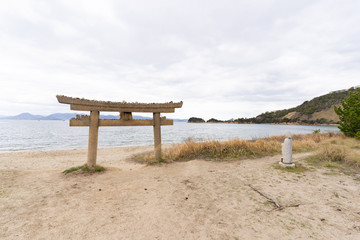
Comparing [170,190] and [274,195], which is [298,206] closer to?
[274,195]

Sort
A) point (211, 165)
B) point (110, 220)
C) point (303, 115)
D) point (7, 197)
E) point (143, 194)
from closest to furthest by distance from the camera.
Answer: point (110, 220), point (7, 197), point (143, 194), point (211, 165), point (303, 115)

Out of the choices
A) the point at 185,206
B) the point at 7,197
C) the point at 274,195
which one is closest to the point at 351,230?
the point at 274,195

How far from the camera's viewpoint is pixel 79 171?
227 inches

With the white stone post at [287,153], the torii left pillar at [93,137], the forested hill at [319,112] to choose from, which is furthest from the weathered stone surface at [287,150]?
the forested hill at [319,112]

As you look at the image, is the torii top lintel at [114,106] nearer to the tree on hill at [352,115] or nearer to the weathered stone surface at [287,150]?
the weathered stone surface at [287,150]

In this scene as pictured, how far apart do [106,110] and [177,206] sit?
4649 millimetres

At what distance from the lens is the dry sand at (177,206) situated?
2588mm

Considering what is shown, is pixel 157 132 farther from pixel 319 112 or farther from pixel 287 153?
pixel 319 112

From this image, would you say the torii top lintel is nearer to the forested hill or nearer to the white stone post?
the white stone post

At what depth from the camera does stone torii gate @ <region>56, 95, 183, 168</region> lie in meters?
5.66

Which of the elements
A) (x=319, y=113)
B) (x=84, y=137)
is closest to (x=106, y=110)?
(x=84, y=137)

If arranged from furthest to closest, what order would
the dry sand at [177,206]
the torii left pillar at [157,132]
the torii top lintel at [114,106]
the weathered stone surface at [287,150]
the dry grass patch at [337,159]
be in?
the torii left pillar at [157,132] → the dry grass patch at [337,159] → the weathered stone surface at [287,150] → the torii top lintel at [114,106] → the dry sand at [177,206]

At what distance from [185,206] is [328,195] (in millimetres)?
3614

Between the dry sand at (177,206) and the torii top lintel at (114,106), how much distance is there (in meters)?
2.48
